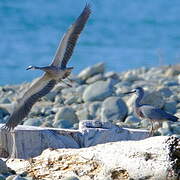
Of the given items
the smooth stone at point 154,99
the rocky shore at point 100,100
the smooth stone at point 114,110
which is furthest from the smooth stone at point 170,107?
the smooth stone at point 114,110

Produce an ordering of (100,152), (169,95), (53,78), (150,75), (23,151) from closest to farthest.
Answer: (100,152), (23,151), (53,78), (169,95), (150,75)

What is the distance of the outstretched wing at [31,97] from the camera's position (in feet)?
37.9

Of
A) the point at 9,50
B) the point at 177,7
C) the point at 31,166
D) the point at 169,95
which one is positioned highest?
the point at 177,7

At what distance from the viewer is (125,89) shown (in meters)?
16.4

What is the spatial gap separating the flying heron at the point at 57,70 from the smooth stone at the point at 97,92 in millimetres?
3115

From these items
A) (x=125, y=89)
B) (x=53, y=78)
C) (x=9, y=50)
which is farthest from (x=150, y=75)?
(x=9, y=50)

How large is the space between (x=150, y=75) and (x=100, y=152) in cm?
1090

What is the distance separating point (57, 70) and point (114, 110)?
220cm

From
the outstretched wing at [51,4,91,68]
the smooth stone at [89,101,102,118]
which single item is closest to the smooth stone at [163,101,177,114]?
the smooth stone at [89,101,102,118]

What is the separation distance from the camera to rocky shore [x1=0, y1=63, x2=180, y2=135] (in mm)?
13609

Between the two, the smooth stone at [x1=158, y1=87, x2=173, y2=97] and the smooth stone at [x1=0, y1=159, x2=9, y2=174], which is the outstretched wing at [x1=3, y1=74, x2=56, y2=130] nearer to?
the smooth stone at [x1=0, y1=159, x2=9, y2=174]

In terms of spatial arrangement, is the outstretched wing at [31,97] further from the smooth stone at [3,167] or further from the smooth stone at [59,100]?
the smooth stone at [59,100]

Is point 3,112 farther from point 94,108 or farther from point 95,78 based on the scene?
point 95,78

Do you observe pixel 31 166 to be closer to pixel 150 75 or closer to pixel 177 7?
pixel 150 75
